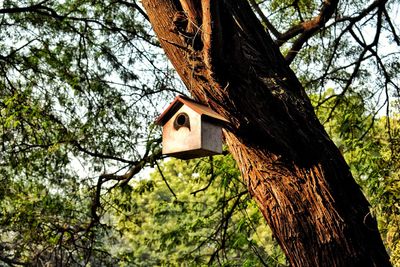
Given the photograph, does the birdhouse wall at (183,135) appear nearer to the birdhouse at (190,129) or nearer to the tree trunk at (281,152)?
the birdhouse at (190,129)

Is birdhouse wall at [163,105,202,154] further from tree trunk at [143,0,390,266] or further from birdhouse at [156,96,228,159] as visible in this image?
tree trunk at [143,0,390,266]

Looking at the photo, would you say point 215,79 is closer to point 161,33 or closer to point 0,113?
point 161,33

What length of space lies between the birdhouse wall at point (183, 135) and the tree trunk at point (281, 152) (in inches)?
4.2

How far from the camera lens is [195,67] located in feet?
7.20

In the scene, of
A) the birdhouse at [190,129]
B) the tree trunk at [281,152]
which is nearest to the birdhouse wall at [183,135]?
the birdhouse at [190,129]

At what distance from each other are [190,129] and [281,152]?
1.28ft

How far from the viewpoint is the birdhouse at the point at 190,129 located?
6.98 ft

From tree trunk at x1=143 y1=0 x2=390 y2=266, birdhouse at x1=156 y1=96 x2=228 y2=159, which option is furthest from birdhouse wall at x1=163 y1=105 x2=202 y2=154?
tree trunk at x1=143 y1=0 x2=390 y2=266

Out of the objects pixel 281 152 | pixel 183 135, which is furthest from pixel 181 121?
pixel 281 152

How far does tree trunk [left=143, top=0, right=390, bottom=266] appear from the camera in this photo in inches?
83.9

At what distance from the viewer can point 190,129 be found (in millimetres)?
2178

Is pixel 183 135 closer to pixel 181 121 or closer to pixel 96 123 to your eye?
pixel 181 121

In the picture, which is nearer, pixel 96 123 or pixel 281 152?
pixel 281 152

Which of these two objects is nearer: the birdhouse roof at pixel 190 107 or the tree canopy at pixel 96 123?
the birdhouse roof at pixel 190 107
